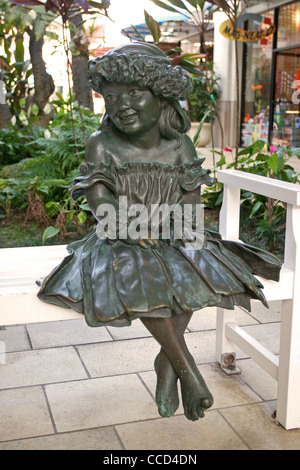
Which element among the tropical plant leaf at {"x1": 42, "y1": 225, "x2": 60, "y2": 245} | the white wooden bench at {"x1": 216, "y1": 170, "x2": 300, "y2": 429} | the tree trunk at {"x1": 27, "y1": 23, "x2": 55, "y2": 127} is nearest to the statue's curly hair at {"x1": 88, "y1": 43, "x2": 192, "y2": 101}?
the white wooden bench at {"x1": 216, "y1": 170, "x2": 300, "y2": 429}

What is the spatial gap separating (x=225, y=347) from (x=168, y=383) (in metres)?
0.86

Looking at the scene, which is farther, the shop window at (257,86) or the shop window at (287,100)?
the shop window at (257,86)

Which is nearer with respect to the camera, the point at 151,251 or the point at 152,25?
the point at 151,251

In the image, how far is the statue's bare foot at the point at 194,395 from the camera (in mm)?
1728

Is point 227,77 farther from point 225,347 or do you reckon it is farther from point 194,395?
point 194,395

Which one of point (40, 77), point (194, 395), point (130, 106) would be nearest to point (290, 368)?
point (194, 395)

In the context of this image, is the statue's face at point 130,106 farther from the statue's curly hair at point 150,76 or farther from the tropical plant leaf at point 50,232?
the tropical plant leaf at point 50,232

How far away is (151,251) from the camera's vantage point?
1768mm

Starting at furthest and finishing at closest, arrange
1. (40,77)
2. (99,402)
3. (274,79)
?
(274,79) → (40,77) → (99,402)

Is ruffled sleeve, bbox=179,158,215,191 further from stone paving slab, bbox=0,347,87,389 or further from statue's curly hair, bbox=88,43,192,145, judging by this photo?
stone paving slab, bbox=0,347,87,389

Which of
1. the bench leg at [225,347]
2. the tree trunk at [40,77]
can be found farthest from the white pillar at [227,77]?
the bench leg at [225,347]

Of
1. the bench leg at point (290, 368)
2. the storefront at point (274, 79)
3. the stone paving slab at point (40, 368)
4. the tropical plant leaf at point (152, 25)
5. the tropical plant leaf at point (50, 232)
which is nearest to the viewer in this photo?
the bench leg at point (290, 368)
